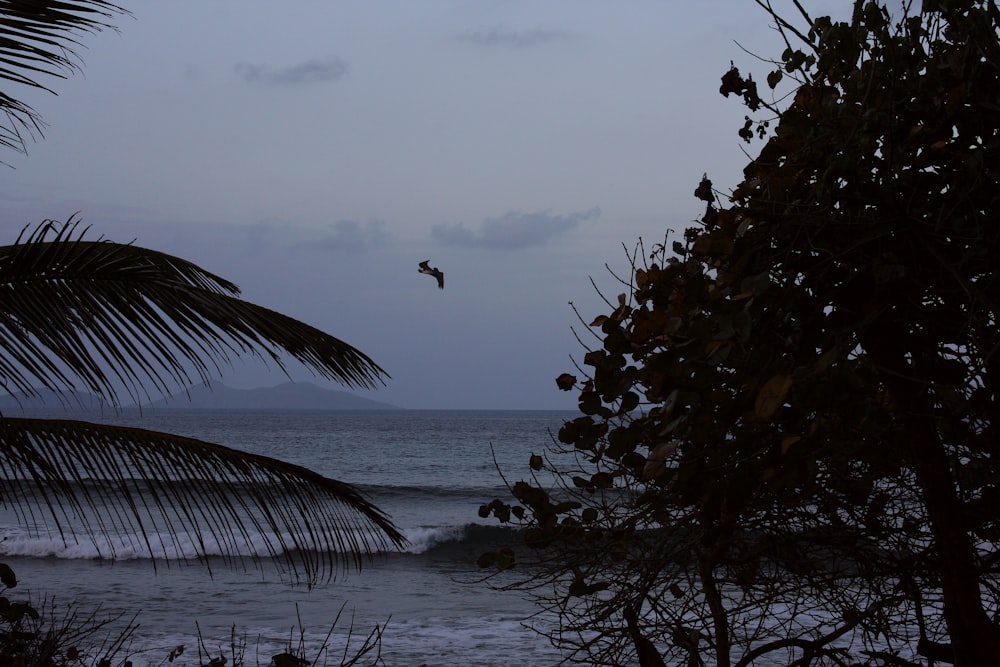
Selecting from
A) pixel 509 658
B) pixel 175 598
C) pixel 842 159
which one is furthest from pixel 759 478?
pixel 175 598

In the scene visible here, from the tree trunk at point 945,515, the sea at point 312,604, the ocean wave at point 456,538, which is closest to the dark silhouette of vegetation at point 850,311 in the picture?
the tree trunk at point 945,515

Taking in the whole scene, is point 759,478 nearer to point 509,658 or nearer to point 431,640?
point 509,658

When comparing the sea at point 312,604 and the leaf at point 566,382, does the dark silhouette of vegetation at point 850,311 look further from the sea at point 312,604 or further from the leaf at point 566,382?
the sea at point 312,604

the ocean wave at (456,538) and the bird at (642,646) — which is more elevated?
the bird at (642,646)

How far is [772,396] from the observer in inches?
56.6

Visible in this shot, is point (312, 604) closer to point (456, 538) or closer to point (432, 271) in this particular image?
point (456, 538)

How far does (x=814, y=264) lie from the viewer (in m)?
2.20

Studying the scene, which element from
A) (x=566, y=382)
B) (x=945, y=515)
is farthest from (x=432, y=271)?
(x=945, y=515)

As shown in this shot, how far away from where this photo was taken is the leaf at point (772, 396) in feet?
4.62

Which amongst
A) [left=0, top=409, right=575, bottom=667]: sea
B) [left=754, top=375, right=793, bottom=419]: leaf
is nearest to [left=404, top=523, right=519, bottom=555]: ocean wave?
[left=0, top=409, right=575, bottom=667]: sea

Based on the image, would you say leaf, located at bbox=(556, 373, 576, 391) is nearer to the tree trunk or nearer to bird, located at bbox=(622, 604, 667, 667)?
bird, located at bbox=(622, 604, 667, 667)

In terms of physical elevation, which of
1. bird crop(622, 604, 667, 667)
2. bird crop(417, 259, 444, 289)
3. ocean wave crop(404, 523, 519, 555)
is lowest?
ocean wave crop(404, 523, 519, 555)

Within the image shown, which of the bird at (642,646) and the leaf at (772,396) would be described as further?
the bird at (642,646)

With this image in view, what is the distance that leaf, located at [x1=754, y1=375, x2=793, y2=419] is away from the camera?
4.62 feet
